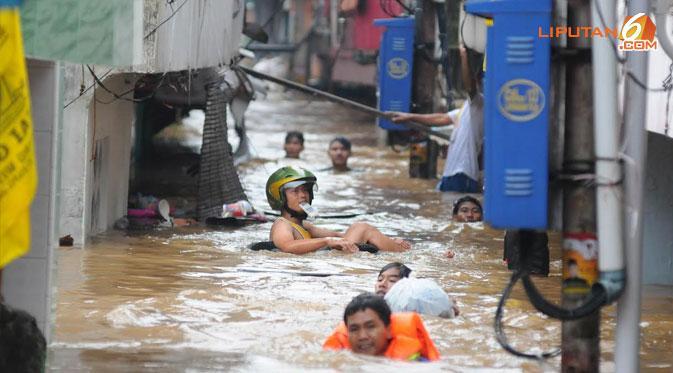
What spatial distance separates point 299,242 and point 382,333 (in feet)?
16.5

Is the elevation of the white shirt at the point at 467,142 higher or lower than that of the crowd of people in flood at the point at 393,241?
higher

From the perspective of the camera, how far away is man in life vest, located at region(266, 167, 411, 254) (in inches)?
554

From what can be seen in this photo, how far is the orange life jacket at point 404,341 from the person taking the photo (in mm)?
Result: 8914

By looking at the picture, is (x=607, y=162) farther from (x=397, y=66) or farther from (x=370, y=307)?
(x=397, y=66)

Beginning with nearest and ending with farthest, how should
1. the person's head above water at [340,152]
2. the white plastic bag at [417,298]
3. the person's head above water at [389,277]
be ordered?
the white plastic bag at [417,298], the person's head above water at [389,277], the person's head above water at [340,152]

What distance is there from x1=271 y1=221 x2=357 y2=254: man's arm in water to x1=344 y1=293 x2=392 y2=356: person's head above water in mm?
4889

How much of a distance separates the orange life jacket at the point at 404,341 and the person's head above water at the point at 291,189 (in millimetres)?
5058

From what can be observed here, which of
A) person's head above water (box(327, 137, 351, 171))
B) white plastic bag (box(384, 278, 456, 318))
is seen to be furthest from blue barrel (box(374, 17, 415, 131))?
white plastic bag (box(384, 278, 456, 318))

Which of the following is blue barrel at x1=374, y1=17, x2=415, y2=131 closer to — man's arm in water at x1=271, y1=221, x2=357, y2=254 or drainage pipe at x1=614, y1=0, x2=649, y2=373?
man's arm in water at x1=271, y1=221, x2=357, y2=254

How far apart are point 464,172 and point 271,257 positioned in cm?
639

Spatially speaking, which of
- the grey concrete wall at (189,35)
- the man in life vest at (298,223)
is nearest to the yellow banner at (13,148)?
the grey concrete wall at (189,35)

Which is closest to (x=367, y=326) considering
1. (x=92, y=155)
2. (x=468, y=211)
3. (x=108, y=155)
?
(x=92, y=155)

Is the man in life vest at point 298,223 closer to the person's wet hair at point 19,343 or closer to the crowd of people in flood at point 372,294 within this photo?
the crowd of people in flood at point 372,294

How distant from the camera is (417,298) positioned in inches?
408
